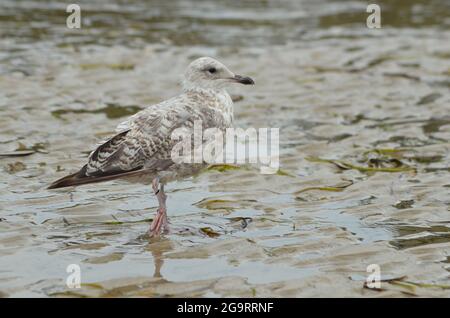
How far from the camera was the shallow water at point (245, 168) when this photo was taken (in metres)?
6.57

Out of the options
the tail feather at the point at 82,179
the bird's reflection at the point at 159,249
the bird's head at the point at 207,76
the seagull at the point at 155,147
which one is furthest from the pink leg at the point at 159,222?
the bird's head at the point at 207,76

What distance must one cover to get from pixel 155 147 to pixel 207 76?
109cm

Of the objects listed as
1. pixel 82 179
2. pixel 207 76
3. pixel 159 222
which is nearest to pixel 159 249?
pixel 159 222

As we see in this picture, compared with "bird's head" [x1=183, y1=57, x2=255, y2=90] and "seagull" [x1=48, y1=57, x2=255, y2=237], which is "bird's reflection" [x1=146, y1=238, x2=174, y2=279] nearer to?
"seagull" [x1=48, y1=57, x2=255, y2=237]

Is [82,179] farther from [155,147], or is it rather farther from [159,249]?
[159,249]

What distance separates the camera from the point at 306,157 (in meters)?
9.90

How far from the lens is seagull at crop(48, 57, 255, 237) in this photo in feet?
23.5

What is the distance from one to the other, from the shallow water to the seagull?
0.49 meters

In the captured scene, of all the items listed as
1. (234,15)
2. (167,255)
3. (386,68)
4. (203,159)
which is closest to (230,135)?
(203,159)

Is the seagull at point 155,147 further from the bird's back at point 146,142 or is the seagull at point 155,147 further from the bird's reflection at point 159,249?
the bird's reflection at point 159,249

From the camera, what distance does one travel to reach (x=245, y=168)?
9422 mm

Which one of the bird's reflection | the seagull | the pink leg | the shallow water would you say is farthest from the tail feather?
the bird's reflection

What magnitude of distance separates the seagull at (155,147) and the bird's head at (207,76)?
192mm

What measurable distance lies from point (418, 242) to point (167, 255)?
2.08m
